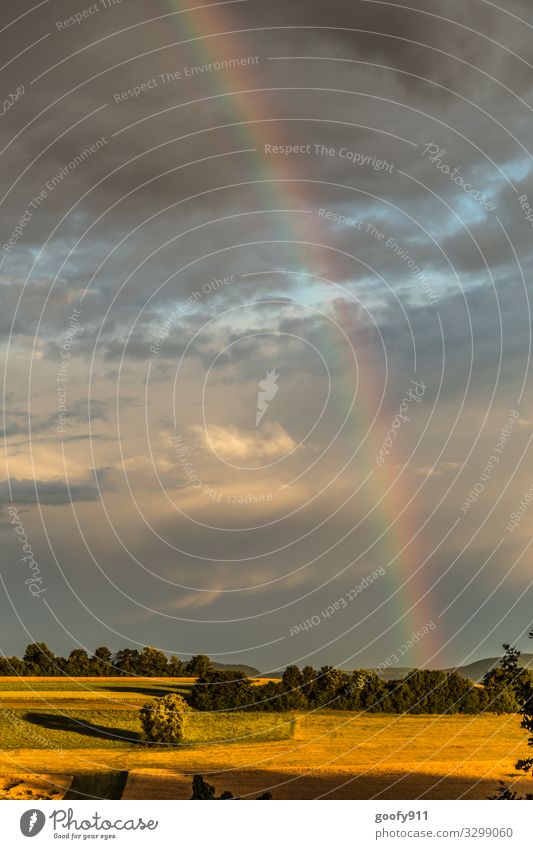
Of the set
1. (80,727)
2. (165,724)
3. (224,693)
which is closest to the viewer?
(165,724)

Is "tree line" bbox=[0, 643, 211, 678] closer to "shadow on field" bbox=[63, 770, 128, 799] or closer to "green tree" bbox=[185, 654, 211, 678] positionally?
"green tree" bbox=[185, 654, 211, 678]

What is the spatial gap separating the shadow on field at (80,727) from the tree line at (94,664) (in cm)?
3208

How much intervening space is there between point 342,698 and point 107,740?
2497 cm

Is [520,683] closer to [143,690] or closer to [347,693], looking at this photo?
[347,693]

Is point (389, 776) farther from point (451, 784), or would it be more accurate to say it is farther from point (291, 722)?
point (291, 722)

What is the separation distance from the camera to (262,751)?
70125 millimetres

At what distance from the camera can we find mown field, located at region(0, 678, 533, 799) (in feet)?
188

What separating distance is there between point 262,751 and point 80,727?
19263 millimetres
